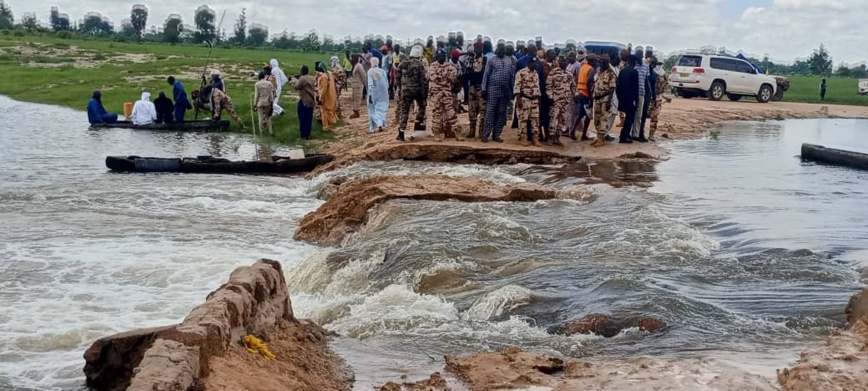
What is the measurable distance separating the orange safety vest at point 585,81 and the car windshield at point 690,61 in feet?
48.9

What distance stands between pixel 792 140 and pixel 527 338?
650 inches

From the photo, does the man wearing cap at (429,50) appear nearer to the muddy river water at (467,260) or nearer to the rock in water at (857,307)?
the muddy river water at (467,260)

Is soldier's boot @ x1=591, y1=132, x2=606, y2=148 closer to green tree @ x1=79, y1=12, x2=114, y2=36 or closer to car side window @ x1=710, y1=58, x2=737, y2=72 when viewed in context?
car side window @ x1=710, y1=58, x2=737, y2=72

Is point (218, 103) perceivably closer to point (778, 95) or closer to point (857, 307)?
point (857, 307)

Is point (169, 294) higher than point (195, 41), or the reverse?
point (195, 41)

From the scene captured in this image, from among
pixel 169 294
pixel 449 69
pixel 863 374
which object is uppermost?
pixel 449 69

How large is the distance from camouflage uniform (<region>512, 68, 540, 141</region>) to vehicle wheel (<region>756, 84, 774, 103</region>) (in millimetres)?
17859

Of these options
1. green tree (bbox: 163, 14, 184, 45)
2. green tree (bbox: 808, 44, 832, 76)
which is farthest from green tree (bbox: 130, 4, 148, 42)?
green tree (bbox: 808, 44, 832, 76)

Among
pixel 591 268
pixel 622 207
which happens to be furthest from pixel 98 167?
pixel 591 268

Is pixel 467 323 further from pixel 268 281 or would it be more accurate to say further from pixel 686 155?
pixel 686 155

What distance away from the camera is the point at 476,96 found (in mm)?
16969

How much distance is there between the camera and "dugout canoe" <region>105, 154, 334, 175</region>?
16812 mm

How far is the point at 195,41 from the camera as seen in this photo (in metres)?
78.9

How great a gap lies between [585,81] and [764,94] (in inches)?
671
